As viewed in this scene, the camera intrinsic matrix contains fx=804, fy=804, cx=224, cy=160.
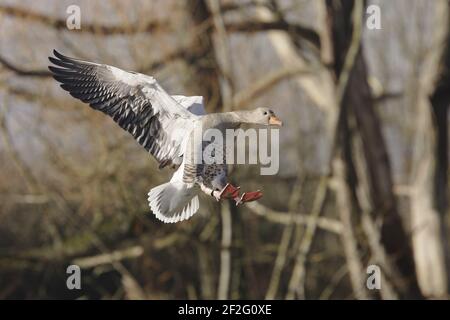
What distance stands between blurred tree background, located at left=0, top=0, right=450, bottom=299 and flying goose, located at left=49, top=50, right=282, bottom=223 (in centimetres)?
291

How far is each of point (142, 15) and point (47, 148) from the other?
1388 millimetres

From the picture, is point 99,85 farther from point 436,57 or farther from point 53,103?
point 436,57

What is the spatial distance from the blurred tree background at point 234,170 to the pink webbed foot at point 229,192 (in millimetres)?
3494

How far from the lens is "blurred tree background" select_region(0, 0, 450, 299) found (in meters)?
6.72

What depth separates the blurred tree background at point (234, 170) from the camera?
672cm

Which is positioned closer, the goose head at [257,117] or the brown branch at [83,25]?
the goose head at [257,117]

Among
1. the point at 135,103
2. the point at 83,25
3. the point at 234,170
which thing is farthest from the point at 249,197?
the point at 83,25

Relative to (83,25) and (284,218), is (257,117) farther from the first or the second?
(284,218)

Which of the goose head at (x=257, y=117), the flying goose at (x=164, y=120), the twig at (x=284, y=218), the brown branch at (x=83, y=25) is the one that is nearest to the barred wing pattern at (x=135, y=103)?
the flying goose at (x=164, y=120)

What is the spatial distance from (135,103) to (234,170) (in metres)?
3.24

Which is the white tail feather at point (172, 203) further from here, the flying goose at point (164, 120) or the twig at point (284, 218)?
the twig at point (284, 218)

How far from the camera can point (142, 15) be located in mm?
6824

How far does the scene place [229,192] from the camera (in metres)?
2.03
